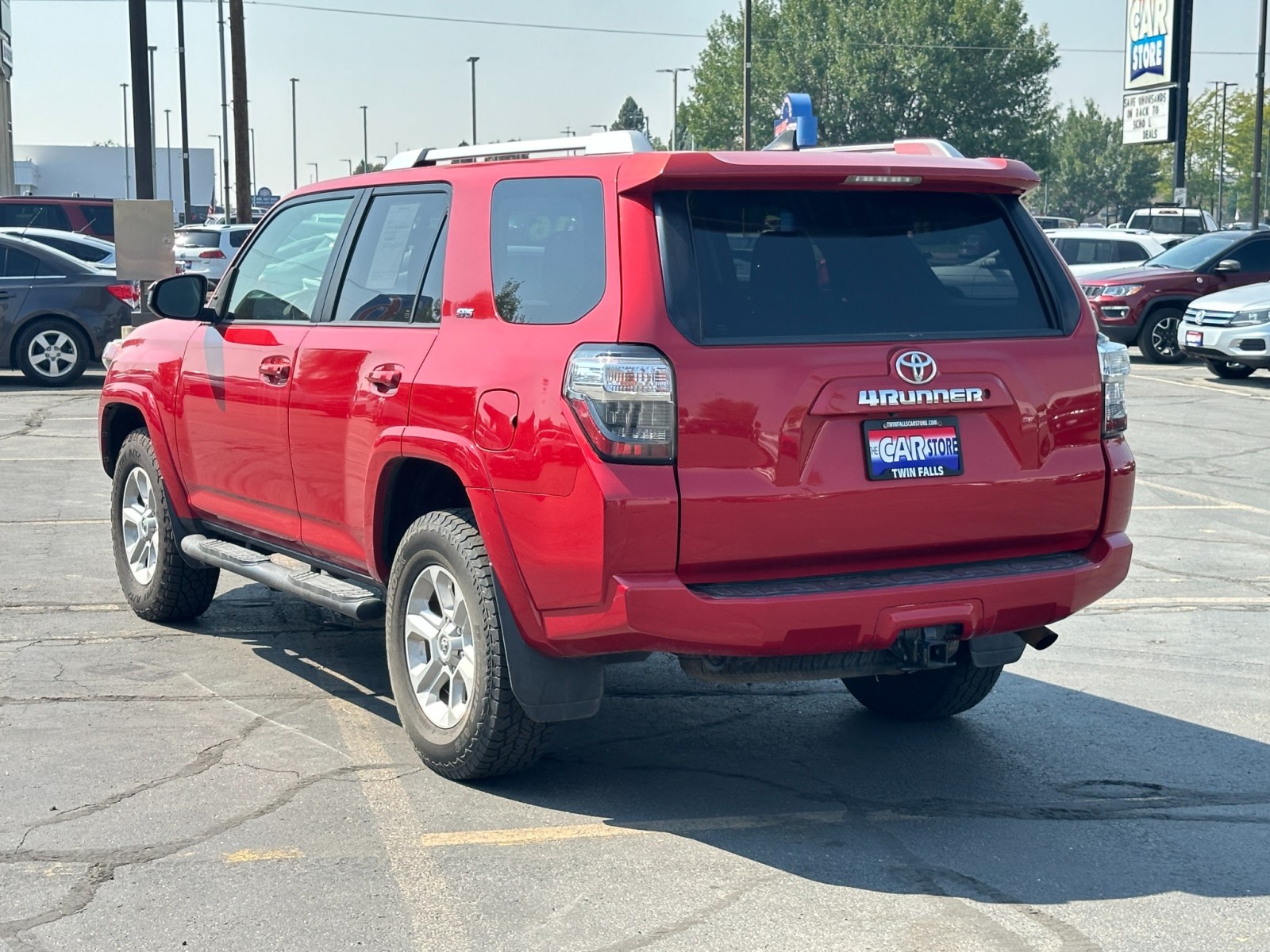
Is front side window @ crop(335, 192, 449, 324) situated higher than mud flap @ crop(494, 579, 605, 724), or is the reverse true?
front side window @ crop(335, 192, 449, 324)

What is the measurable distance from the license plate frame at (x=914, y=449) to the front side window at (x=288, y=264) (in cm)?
235

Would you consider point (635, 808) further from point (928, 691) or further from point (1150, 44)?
point (1150, 44)

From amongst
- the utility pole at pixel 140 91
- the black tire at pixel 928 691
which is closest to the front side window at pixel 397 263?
the black tire at pixel 928 691

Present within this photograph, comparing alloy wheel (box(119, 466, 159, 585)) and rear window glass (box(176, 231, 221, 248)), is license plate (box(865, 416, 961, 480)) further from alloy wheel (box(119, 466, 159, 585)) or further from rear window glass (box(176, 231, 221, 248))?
rear window glass (box(176, 231, 221, 248))

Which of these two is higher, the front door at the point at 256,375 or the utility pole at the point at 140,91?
the utility pole at the point at 140,91

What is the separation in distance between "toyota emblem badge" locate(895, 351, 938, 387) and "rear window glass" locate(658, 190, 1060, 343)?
0.09 m

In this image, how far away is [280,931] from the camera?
147 inches

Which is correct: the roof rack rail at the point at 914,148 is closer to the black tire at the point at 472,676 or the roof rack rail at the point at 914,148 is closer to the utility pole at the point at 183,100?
the black tire at the point at 472,676

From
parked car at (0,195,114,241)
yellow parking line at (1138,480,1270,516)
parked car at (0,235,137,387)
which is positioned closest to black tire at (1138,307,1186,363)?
yellow parking line at (1138,480,1270,516)

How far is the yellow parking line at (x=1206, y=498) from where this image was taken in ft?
34.1

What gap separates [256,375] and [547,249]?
1.75 metres

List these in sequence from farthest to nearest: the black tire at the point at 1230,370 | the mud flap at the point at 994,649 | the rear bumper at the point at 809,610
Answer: the black tire at the point at 1230,370
the mud flap at the point at 994,649
the rear bumper at the point at 809,610

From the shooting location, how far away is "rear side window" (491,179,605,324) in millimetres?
4383

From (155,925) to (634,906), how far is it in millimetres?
1159
